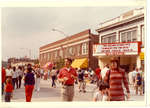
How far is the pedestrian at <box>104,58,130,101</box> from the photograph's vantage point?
757 centimetres

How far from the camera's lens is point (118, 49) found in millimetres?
27016

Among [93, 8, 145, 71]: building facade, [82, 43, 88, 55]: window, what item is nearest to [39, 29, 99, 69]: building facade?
[82, 43, 88, 55]: window

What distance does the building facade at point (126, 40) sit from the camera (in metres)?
25.7

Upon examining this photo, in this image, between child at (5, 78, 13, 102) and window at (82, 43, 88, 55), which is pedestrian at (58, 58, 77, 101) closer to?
child at (5, 78, 13, 102)

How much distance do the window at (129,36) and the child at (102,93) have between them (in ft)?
66.9

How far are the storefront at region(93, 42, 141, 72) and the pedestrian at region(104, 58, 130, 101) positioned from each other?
59.9 feet

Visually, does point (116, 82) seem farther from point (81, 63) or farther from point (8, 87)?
point (81, 63)

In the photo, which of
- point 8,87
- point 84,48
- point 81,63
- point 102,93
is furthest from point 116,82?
point 84,48

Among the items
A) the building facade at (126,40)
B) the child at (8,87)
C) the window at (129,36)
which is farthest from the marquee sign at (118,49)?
the child at (8,87)
